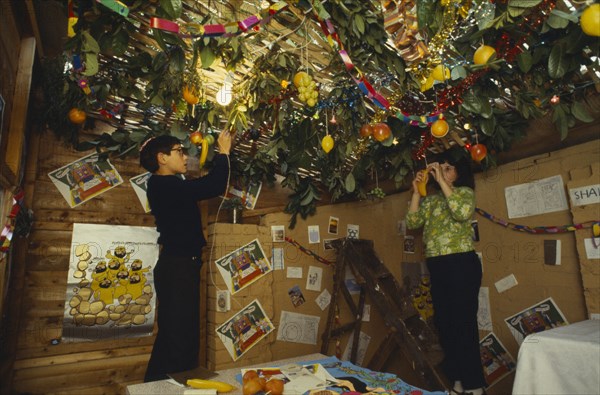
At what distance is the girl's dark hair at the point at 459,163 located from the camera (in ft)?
8.99

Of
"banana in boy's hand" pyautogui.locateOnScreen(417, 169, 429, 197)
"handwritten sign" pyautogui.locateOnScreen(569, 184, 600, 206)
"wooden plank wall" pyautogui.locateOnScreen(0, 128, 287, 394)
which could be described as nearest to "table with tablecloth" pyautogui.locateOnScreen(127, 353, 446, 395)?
"wooden plank wall" pyautogui.locateOnScreen(0, 128, 287, 394)

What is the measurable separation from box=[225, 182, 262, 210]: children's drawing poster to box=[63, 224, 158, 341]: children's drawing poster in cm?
83

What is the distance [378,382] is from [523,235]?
76.1 inches

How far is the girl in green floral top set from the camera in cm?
236

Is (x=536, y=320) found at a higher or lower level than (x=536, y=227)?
lower

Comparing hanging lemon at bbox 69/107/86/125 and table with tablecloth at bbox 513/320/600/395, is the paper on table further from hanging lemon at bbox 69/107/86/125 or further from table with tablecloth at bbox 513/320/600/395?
hanging lemon at bbox 69/107/86/125

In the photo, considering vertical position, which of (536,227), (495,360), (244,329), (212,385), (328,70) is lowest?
(495,360)

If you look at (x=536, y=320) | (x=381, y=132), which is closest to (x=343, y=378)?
(x=381, y=132)

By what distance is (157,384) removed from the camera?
1.45m

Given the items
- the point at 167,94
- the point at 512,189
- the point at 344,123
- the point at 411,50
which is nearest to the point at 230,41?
the point at 167,94

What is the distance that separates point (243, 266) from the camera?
3109 millimetres

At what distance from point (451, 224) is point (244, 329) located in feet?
6.07

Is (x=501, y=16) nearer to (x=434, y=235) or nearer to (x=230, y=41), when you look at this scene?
(x=230, y=41)

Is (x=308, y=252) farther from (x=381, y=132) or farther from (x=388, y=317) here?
(x=381, y=132)
